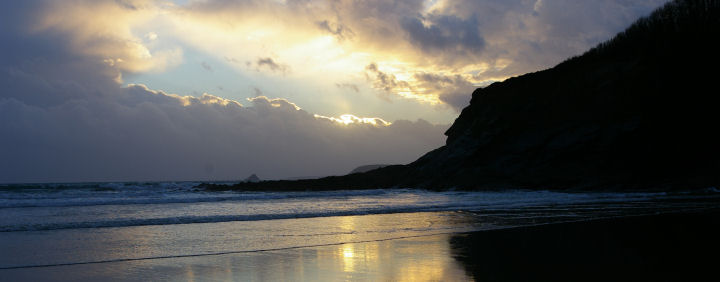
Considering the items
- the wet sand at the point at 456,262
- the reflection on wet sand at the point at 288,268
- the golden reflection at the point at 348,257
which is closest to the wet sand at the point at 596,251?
the wet sand at the point at 456,262

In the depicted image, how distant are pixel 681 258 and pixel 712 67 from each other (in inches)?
1153

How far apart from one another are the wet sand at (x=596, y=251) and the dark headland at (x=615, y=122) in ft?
63.1

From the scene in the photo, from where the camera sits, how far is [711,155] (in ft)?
89.9

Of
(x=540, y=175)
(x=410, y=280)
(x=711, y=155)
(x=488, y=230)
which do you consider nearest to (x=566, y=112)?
(x=540, y=175)

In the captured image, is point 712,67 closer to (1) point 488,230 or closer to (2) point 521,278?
(1) point 488,230

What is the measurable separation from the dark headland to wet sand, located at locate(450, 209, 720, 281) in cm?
1924

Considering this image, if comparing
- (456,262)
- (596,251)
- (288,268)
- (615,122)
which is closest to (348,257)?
(288,268)

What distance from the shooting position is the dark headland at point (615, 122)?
28531 millimetres

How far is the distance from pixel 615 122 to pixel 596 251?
86.0 ft

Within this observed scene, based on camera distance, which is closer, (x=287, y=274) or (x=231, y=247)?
(x=287, y=274)

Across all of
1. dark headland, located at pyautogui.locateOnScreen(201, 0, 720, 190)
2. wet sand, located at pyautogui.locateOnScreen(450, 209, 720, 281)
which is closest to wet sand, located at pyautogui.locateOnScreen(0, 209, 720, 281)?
wet sand, located at pyautogui.locateOnScreen(450, 209, 720, 281)

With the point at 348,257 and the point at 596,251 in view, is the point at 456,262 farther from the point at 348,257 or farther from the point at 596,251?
the point at 596,251

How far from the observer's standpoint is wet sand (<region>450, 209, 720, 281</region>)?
5.80 m

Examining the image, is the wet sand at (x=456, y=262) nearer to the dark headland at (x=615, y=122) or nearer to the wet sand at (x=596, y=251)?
the wet sand at (x=596, y=251)
